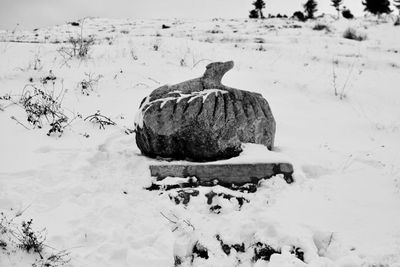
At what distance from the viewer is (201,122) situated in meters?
3.86

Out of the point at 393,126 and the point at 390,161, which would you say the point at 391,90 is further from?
the point at 390,161

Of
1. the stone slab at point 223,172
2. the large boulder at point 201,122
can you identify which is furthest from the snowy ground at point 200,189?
the large boulder at point 201,122

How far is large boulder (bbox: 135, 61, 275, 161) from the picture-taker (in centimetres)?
388

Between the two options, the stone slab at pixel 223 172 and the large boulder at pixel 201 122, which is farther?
the large boulder at pixel 201 122

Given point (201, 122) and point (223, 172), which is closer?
point (223, 172)

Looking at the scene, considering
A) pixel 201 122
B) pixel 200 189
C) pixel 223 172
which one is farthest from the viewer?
pixel 201 122

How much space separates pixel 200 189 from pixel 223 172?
1.03 feet

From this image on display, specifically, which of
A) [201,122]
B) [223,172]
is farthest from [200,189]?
[201,122]

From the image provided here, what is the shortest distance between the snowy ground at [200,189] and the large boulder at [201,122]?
357 mm

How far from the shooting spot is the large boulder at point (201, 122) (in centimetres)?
388

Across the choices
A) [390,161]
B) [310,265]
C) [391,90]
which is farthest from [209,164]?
[391,90]

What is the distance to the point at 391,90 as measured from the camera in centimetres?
735

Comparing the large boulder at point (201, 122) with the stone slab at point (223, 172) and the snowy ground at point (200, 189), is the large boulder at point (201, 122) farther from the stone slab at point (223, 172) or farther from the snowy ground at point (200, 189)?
the snowy ground at point (200, 189)

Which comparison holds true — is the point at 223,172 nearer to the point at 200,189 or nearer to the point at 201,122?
the point at 200,189
